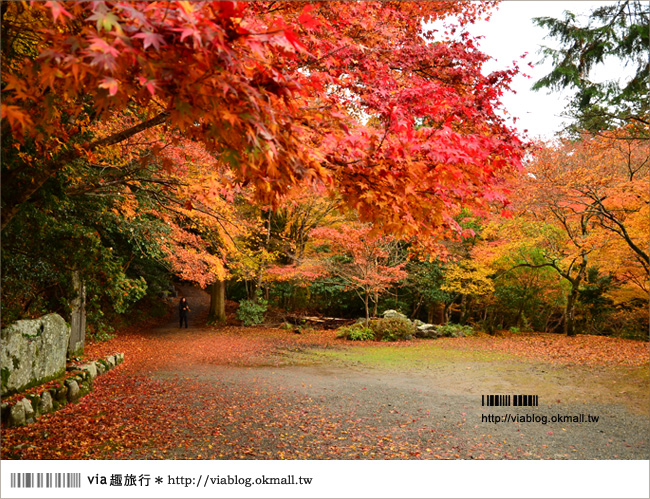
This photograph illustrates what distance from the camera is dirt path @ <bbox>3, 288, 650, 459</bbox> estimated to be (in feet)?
→ 12.9

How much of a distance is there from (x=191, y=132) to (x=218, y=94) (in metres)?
0.87

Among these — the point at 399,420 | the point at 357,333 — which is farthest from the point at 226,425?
the point at 357,333

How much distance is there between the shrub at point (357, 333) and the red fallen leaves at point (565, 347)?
2.26 meters

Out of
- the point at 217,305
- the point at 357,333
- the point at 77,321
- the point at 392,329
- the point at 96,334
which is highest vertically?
the point at 77,321

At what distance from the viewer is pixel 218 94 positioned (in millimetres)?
1945

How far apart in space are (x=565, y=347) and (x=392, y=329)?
4.94m

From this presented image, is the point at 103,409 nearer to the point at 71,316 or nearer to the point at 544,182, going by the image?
the point at 71,316

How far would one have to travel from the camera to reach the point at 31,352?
17.8 feet

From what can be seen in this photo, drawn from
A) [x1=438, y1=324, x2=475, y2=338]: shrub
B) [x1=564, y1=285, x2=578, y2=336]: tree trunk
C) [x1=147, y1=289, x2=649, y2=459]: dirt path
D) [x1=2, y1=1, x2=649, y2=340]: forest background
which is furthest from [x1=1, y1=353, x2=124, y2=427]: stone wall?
[x1=564, y1=285, x2=578, y2=336]: tree trunk

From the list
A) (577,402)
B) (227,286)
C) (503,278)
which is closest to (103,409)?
(577,402)

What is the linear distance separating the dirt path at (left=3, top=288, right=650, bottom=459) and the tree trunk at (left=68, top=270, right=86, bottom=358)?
888 millimetres

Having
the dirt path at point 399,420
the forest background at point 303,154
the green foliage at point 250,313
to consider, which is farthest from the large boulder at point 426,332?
the dirt path at point 399,420

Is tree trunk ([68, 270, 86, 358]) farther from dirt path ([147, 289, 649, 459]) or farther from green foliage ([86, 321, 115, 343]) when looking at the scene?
dirt path ([147, 289, 649, 459])

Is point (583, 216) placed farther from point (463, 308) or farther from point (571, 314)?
point (463, 308)
